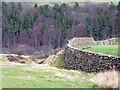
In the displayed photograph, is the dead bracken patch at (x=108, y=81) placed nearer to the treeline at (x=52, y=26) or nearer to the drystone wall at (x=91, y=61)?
the drystone wall at (x=91, y=61)

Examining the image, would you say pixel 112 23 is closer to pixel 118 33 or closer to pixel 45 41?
pixel 118 33

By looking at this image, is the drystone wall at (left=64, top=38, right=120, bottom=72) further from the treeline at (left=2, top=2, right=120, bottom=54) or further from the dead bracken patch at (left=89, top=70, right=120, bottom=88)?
the treeline at (left=2, top=2, right=120, bottom=54)

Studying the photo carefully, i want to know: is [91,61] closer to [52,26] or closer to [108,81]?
[108,81]

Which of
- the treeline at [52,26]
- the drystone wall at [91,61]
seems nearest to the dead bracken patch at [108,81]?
the drystone wall at [91,61]

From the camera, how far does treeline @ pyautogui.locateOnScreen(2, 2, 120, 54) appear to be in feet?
418

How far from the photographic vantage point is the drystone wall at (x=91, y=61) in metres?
26.1

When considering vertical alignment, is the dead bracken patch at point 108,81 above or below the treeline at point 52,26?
above

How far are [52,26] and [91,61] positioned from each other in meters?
108

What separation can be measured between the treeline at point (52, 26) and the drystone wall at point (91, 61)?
288 feet

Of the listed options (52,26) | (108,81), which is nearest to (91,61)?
(108,81)

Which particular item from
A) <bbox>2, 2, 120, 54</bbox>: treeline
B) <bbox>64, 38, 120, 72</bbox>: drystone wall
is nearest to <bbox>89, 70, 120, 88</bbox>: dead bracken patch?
<bbox>64, 38, 120, 72</bbox>: drystone wall

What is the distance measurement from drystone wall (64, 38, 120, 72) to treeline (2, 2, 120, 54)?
288 ft

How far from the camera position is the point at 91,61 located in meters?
29.9

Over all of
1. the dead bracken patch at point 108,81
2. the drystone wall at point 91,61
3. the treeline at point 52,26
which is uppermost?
the dead bracken patch at point 108,81
